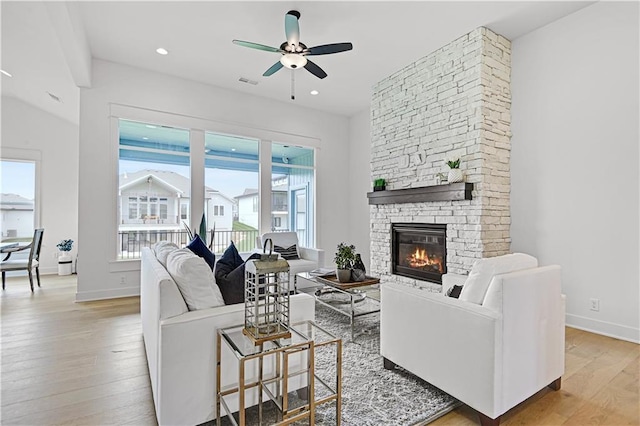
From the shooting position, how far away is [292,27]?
9.91 ft

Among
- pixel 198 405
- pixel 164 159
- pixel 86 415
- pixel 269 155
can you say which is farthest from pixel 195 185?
pixel 198 405

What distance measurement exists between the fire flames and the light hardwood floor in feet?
5.07

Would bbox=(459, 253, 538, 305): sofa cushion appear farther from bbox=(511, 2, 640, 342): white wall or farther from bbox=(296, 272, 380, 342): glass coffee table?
bbox=(511, 2, 640, 342): white wall

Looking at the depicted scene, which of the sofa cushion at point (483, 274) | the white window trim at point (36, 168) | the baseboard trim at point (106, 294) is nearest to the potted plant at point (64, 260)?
the white window trim at point (36, 168)

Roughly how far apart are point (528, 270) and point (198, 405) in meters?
2.01

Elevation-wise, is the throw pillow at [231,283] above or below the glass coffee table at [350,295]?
above

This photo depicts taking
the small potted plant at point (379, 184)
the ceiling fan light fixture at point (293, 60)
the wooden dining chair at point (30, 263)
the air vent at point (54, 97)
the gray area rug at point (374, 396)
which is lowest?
the gray area rug at point (374, 396)

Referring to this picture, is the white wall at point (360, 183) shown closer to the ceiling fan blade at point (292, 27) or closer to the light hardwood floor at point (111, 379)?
the ceiling fan blade at point (292, 27)

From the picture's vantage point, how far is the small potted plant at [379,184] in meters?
4.96

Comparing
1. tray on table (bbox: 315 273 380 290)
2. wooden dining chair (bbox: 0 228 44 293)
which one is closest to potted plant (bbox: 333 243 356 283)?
tray on table (bbox: 315 273 380 290)

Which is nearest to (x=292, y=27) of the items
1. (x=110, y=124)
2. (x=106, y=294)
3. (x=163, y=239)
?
(x=110, y=124)

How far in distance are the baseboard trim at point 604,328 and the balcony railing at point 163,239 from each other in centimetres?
467

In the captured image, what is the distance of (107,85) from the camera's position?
4.42m

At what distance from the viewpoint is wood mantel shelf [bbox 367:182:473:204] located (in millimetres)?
3729
